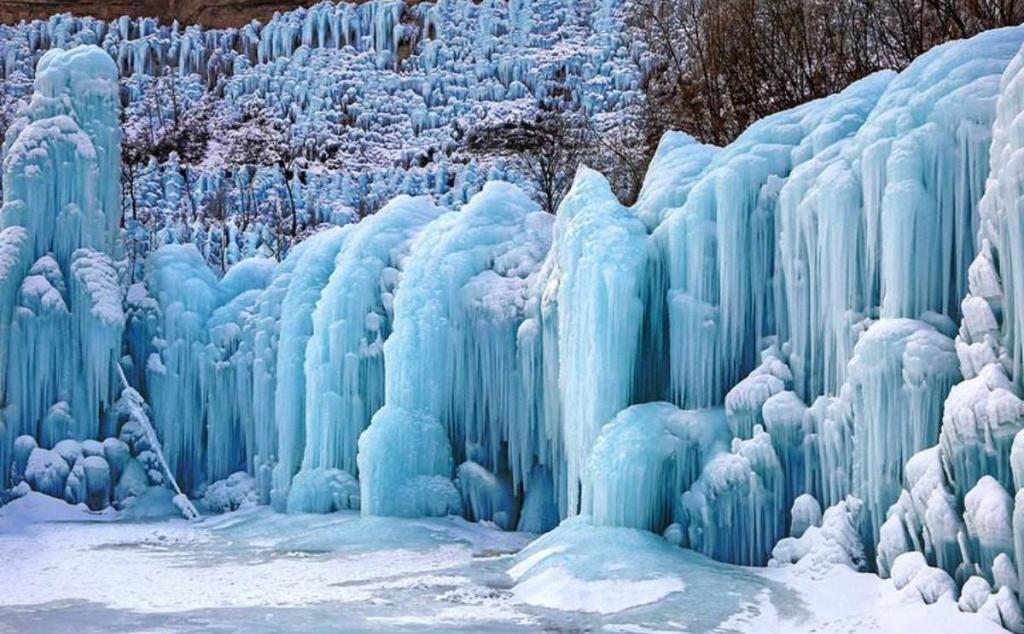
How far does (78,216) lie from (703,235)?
955 cm

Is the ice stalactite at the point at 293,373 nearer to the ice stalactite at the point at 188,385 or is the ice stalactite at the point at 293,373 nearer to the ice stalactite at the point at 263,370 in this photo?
the ice stalactite at the point at 263,370

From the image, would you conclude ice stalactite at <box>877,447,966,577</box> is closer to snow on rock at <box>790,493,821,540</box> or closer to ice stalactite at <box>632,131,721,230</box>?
snow on rock at <box>790,493,821,540</box>

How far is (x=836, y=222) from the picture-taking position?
335 inches

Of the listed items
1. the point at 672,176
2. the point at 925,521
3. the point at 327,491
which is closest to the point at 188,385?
the point at 327,491

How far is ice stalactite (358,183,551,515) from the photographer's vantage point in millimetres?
12578

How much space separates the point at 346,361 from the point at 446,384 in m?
1.55

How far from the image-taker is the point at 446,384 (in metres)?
12.9

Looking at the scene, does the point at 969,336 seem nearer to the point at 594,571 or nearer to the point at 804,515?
the point at 804,515

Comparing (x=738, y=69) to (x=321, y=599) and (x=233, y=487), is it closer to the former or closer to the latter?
(x=233, y=487)

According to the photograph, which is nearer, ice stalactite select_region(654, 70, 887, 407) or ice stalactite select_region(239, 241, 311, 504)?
ice stalactite select_region(654, 70, 887, 407)

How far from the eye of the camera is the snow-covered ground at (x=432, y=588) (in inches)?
289

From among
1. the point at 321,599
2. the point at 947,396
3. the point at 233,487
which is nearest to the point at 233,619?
the point at 321,599

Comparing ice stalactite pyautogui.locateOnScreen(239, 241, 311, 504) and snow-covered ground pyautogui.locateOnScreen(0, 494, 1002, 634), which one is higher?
ice stalactite pyautogui.locateOnScreen(239, 241, 311, 504)

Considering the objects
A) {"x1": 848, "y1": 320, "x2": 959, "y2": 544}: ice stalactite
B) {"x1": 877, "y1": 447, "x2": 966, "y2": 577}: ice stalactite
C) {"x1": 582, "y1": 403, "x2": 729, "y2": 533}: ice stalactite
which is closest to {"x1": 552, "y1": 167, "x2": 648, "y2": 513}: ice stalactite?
{"x1": 582, "y1": 403, "x2": 729, "y2": 533}: ice stalactite
